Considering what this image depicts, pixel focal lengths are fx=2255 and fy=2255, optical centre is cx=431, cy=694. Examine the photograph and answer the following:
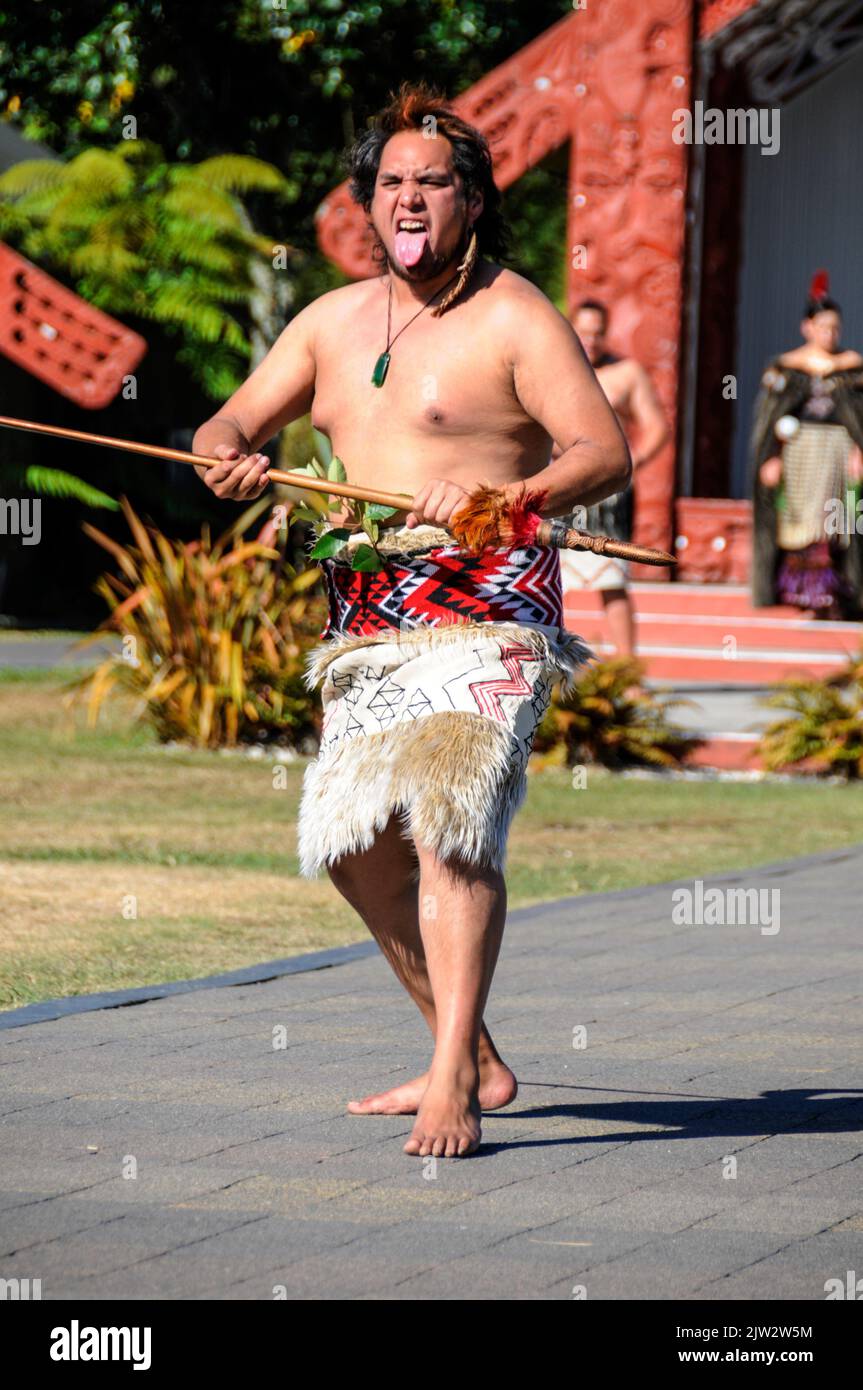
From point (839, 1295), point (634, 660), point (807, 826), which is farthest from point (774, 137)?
point (839, 1295)

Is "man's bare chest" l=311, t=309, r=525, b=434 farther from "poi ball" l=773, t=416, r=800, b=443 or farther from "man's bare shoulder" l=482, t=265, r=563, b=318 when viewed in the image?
"poi ball" l=773, t=416, r=800, b=443

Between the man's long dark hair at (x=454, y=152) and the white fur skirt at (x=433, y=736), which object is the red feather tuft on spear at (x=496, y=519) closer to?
the white fur skirt at (x=433, y=736)

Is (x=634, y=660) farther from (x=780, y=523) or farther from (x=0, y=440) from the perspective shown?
(x=0, y=440)

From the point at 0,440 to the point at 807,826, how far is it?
1263 cm

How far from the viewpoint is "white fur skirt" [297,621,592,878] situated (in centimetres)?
457

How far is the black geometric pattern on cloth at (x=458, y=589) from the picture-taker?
473 centimetres

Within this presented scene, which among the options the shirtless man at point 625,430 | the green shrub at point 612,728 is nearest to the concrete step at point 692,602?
the shirtless man at point 625,430

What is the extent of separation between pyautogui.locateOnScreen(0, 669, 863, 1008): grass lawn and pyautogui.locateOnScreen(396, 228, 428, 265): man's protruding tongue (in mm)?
2419

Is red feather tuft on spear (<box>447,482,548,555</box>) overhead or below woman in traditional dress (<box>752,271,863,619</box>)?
below

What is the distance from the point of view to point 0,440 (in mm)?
20922

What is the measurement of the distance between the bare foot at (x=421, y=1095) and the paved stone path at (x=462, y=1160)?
0.17ft

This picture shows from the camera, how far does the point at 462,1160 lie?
179 inches

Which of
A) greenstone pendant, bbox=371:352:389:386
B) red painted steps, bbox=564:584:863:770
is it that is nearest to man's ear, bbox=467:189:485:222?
greenstone pendant, bbox=371:352:389:386
